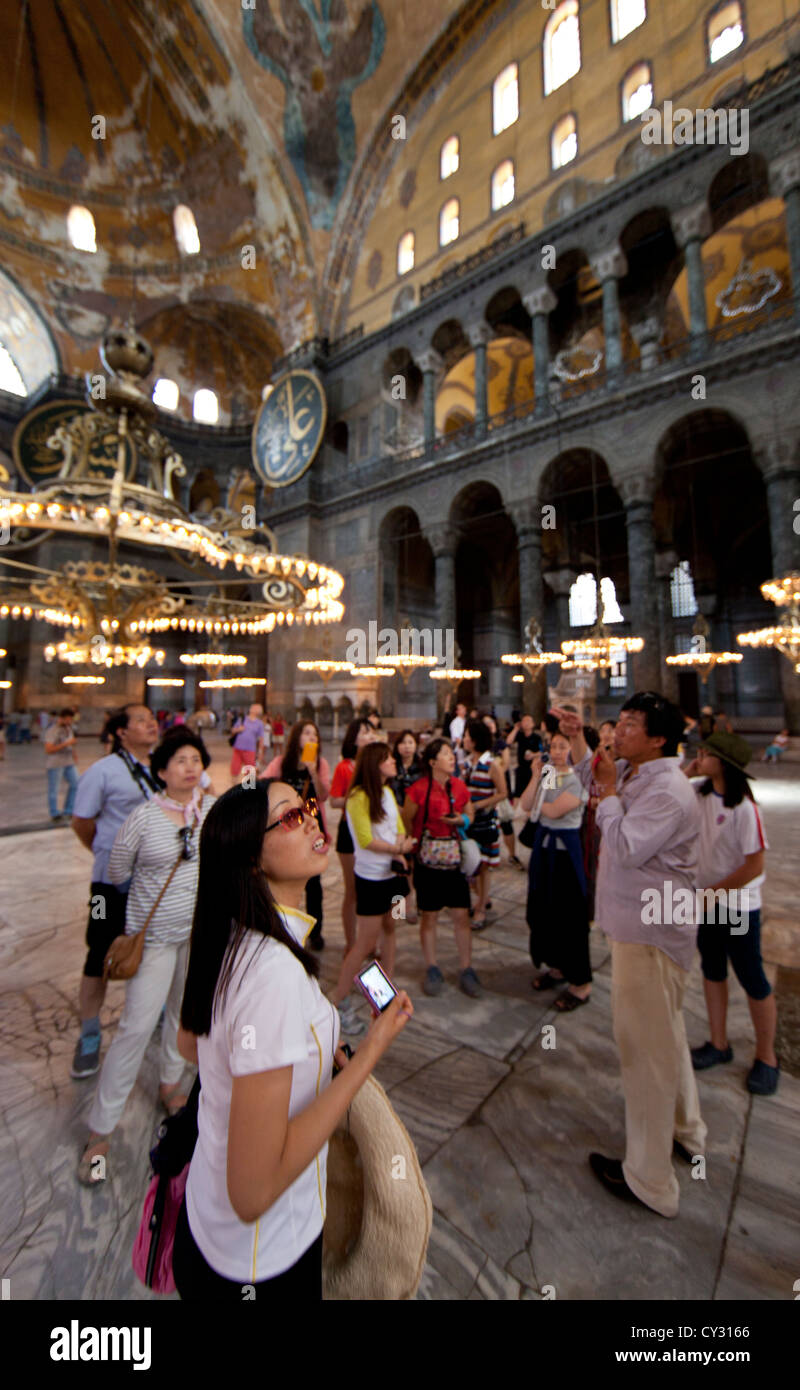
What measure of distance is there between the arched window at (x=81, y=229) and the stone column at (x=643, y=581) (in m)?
24.1

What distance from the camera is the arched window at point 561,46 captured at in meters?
15.3

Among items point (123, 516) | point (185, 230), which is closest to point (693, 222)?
point (123, 516)

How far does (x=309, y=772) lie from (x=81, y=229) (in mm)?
29060

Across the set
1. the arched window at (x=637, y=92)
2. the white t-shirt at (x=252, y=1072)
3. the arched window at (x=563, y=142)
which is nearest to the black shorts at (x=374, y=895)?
the white t-shirt at (x=252, y=1072)

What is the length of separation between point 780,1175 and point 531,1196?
95cm

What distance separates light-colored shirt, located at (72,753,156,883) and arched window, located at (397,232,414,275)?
22.5 metres

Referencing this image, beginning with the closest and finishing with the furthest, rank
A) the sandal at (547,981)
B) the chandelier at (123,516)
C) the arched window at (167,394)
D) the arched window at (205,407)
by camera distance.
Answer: the sandal at (547,981) < the chandelier at (123,516) < the arched window at (167,394) < the arched window at (205,407)

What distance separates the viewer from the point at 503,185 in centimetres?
1656

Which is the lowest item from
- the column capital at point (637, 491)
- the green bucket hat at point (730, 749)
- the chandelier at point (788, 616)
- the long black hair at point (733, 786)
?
the long black hair at point (733, 786)

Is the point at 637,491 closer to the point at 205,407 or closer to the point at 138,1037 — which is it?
the point at 138,1037

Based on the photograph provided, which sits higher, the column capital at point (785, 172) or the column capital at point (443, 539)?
the column capital at point (785, 172)

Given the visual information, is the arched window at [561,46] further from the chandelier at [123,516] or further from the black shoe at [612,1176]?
the black shoe at [612,1176]

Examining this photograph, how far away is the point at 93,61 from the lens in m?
19.3

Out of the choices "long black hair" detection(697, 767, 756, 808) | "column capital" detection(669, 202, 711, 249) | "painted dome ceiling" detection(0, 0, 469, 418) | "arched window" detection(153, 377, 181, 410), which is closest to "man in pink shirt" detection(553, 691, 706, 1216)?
"long black hair" detection(697, 767, 756, 808)
